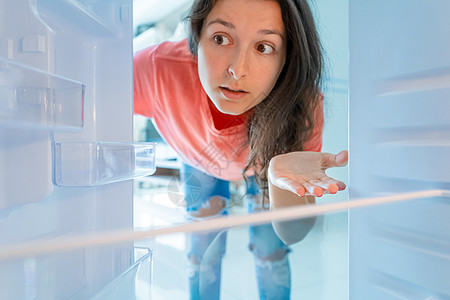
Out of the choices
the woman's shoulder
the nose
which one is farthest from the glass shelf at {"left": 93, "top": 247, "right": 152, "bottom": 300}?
the woman's shoulder

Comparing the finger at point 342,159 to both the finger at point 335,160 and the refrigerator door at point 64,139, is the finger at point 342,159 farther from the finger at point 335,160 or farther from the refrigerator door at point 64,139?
the refrigerator door at point 64,139

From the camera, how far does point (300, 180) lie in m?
0.68

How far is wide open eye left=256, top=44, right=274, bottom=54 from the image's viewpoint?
0.74 metres

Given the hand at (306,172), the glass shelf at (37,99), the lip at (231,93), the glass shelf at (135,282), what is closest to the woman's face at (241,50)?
the lip at (231,93)

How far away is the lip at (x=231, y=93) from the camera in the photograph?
772mm

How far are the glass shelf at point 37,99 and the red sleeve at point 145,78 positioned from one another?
474mm

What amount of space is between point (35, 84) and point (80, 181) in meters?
→ 0.18

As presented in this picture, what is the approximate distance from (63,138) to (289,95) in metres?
0.54

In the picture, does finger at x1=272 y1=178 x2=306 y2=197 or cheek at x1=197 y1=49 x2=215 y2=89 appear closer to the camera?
finger at x1=272 y1=178 x2=306 y2=197

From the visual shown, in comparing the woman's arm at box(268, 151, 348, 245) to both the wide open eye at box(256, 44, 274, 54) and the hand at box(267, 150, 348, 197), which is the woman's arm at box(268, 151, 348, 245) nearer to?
the hand at box(267, 150, 348, 197)

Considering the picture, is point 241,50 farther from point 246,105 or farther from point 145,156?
point 145,156

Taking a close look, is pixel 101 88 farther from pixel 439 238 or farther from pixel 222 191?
pixel 439 238

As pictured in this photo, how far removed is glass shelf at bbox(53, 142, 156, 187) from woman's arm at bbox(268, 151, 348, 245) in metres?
0.29

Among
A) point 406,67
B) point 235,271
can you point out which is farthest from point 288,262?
point 406,67
